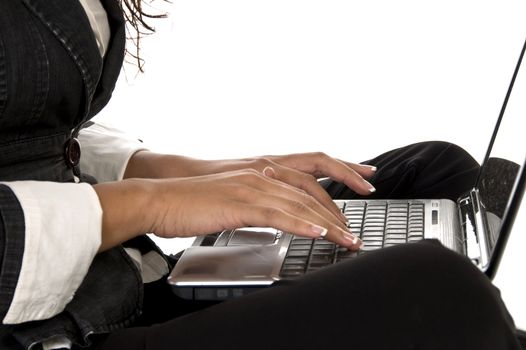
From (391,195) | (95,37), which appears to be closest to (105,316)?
(95,37)

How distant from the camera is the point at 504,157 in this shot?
1.18 meters

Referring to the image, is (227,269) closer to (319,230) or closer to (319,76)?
(319,230)

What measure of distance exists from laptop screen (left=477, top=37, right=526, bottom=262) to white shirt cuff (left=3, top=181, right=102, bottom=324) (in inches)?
16.2

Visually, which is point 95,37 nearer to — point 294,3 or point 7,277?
point 7,277

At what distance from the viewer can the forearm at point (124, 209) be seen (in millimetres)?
943

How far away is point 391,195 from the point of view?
130 cm

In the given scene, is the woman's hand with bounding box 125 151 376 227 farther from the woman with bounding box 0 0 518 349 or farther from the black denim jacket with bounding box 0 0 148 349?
the black denim jacket with bounding box 0 0 148 349

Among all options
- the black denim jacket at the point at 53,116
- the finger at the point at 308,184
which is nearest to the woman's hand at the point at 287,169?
the finger at the point at 308,184

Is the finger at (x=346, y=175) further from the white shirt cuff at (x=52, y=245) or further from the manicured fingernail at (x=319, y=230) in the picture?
the white shirt cuff at (x=52, y=245)

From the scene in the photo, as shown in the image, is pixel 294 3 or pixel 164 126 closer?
pixel 164 126

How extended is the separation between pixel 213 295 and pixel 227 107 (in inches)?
78.5

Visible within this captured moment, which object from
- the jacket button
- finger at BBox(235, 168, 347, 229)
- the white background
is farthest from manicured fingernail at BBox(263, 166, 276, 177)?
the white background

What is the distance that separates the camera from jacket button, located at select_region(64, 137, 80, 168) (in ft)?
3.56

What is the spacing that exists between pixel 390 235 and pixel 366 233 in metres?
0.03
